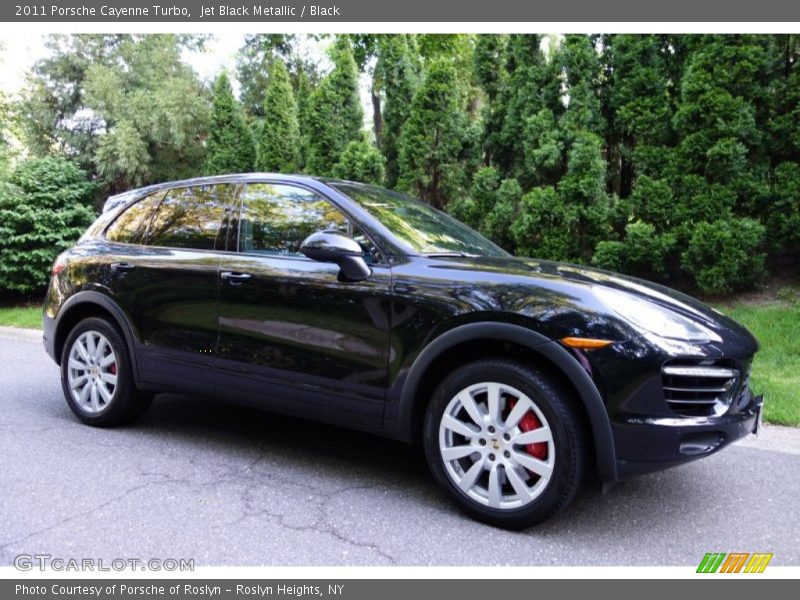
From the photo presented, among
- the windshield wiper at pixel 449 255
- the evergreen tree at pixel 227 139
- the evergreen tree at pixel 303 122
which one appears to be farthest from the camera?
the evergreen tree at pixel 227 139

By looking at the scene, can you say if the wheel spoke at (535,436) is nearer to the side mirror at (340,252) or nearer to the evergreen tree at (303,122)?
the side mirror at (340,252)

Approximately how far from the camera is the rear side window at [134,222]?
169 inches

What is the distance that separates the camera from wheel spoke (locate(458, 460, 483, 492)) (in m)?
2.82

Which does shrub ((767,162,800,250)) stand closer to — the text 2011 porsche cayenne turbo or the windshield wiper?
the text 2011 porsche cayenne turbo

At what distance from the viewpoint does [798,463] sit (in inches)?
143

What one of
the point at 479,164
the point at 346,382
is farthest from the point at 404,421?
the point at 479,164

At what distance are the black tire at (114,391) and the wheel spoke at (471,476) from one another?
245 centimetres

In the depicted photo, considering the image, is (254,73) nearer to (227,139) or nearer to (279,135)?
(227,139)

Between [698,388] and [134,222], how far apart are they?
376 centimetres

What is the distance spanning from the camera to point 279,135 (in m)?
11.7

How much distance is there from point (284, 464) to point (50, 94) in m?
16.1

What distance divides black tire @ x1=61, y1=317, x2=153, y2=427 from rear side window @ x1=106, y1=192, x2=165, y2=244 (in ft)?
2.00

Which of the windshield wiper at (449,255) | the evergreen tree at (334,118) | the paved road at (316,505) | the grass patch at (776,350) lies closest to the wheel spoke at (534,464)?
the paved road at (316,505)

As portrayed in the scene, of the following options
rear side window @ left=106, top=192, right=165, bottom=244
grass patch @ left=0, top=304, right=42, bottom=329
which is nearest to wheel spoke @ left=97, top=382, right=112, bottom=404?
rear side window @ left=106, top=192, right=165, bottom=244
